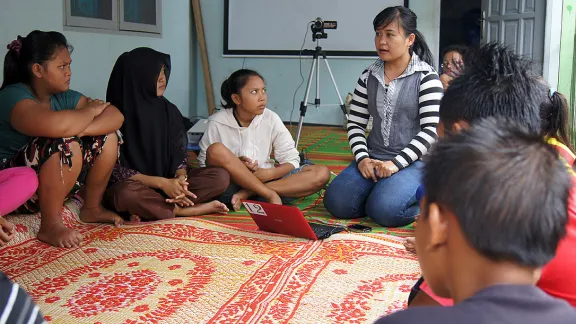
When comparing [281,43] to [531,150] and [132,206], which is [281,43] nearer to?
[132,206]


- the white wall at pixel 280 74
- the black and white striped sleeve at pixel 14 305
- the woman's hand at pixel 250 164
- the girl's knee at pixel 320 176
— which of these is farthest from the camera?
the white wall at pixel 280 74

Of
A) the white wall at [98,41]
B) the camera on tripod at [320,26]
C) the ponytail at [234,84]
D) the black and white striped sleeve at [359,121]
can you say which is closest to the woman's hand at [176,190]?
the ponytail at [234,84]

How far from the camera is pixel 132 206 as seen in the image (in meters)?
2.94

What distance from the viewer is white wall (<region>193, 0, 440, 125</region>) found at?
7148mm

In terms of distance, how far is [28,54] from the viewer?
273 centimetres

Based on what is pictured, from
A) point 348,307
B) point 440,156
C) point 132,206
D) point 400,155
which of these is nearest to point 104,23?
point 132,206

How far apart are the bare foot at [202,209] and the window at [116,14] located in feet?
6.92

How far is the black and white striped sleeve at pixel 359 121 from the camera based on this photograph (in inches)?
126

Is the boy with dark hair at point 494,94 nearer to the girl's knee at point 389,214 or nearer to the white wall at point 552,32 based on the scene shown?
the girl's knee at point 389,214

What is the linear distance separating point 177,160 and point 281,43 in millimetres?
4275

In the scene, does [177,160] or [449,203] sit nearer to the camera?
[449,203]

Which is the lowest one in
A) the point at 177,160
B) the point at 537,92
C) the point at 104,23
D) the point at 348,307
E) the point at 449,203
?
the point at 348,307

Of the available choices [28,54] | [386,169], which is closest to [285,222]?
[386,169]

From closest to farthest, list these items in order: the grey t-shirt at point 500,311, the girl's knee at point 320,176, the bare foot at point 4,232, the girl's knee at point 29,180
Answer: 1. the grey t-shirt at point 500,311
2. the bare foot at point 4,232
3. the girl's knee at point 29,180
4. the girl's knee at point 320,176
